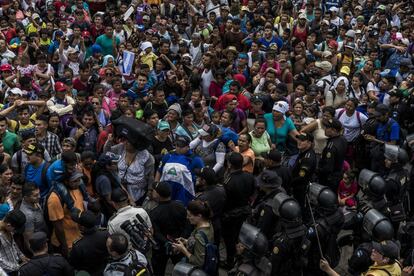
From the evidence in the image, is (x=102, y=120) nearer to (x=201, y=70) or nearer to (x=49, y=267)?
(x=201, y=70)

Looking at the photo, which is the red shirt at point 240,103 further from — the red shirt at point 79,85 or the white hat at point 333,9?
the white hat at point 333,9

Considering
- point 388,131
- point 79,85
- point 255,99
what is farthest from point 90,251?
point 79,85

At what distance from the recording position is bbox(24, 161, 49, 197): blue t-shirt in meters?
7.12

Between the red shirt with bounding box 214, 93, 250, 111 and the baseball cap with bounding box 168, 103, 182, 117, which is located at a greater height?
the baseball cap with bounding box 168, 103, 182, 117

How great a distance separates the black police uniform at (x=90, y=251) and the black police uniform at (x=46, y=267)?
0.22m

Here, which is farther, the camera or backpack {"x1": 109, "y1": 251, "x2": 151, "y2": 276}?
the camera

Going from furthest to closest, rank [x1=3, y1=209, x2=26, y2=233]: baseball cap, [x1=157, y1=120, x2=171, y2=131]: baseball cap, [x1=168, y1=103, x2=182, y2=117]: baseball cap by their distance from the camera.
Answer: [x1=168, y1=103, x2=182, y2=117]: baseball cap, [x1=157, y1=120, x2=171, y2=131]: baseball cap, [x1=3, y1=209, x2=26, y2=233]: baseball cap

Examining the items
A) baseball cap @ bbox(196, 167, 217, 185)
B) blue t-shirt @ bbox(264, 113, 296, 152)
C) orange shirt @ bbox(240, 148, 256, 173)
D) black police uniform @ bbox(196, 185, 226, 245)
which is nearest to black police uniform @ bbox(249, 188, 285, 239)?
black police uniform @ bbox(196, 185, 226, 245)

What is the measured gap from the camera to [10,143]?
829cm

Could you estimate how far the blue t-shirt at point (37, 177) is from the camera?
7125 millimetres

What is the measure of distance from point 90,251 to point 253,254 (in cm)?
152

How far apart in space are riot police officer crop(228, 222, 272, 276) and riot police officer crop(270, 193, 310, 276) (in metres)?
0.41

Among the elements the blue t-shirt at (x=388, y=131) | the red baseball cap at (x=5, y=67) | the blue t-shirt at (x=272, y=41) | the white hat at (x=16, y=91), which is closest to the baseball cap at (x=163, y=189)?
the white hat at (x=16, y=91)

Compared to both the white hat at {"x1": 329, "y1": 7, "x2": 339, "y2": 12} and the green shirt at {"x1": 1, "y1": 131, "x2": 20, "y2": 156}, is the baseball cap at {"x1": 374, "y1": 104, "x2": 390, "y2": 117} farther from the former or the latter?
the white hat at {"x1": 329, "y1": 7, "x2": 339, "y2": 12}
